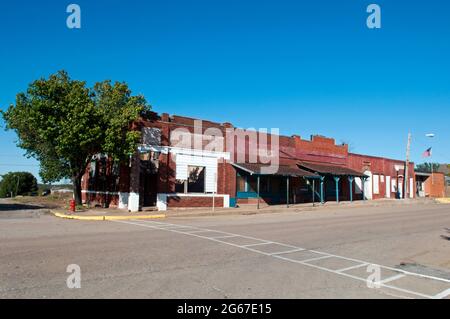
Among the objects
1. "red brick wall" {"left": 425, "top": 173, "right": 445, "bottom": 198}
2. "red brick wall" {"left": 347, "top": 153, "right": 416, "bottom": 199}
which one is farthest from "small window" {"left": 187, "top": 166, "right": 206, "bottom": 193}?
"red brick wall" {"left": 425, "top": 173, "right": 445, "bottom": 198}

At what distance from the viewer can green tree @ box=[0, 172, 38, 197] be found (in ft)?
216

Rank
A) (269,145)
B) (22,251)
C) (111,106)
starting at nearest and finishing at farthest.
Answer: (22,251)
(111,106)
(269,145)

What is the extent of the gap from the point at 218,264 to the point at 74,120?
1615 cm

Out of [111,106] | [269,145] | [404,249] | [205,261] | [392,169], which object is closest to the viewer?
[205,261]

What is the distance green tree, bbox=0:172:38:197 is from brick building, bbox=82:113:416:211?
41440 mm

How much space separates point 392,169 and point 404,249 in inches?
1622

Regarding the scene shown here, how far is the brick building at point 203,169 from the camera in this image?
25719mm

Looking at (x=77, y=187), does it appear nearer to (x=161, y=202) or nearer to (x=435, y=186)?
(x=161, y=202)

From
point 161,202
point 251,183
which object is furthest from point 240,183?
point 161,202

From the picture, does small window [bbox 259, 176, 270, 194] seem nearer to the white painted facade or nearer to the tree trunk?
the tree trunk

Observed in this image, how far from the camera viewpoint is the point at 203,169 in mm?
28203

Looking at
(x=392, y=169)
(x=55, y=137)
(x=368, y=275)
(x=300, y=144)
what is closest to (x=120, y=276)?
(x=368, y=275)

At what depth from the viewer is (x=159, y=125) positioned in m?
26.0
